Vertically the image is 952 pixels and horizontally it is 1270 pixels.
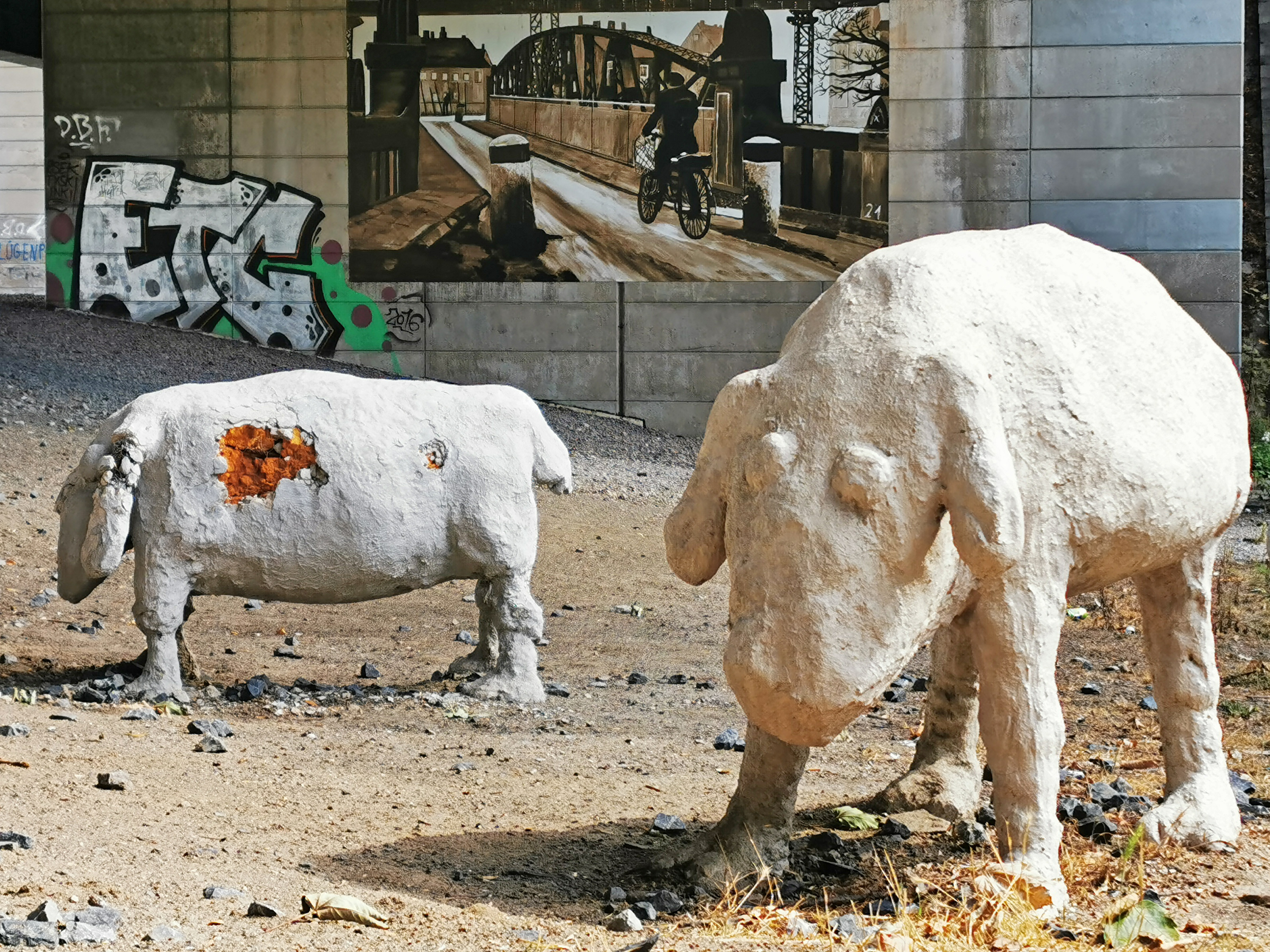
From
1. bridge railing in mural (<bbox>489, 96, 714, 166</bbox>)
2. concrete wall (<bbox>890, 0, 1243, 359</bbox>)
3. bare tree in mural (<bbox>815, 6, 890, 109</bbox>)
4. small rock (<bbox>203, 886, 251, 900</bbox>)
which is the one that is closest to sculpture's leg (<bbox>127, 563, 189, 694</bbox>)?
small rock (<bbox>203, 886, 251, 900</bbox>)

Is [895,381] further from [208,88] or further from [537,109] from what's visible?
[208,88]

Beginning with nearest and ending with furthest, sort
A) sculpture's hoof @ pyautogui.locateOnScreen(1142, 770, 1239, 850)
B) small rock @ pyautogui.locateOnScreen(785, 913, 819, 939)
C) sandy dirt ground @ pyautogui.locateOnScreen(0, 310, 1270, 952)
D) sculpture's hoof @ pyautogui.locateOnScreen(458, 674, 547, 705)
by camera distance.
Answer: small rock @ pyautogui.locateOnScreen(785, 913, 819, 939), sandy dirt ground @ pyautogui.locateOnScreen(0, 310, 1270, 952), sculpture's hoof @ pyautogui.locateOnScreen(1142, 770, 1239, 850), sculpture's hoof @ pyautogui.locateOnScreen(458, 674, 547, 705)

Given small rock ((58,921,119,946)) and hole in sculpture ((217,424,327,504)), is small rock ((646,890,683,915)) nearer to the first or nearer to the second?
small rock ((58,921,119,946))

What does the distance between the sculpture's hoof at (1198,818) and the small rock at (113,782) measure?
3.44 meters

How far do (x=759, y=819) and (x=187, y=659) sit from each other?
3945 millimetres

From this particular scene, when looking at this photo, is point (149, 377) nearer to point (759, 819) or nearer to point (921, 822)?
point (921, 822)

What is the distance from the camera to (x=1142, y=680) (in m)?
7.60

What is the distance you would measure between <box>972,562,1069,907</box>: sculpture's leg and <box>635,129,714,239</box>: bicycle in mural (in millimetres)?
12954

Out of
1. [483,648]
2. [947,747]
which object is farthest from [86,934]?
[483,648]

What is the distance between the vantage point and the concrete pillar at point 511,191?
1647 centimetres

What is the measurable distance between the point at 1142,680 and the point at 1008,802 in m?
4.00

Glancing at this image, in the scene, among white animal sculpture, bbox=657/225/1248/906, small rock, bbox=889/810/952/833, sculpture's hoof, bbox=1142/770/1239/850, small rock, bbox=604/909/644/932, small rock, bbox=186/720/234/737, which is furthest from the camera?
small rock, bbox=186/720/234/737

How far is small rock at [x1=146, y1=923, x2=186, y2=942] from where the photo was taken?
3602mm

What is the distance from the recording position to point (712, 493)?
155 inches
